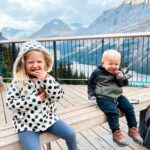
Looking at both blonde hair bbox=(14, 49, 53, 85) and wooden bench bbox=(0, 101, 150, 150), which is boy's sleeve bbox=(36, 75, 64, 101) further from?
wooden bench bbox=(0, 101, 150, 150)

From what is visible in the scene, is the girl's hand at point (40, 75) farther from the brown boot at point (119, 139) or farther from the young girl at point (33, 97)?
the brown boot at point (119, 139)

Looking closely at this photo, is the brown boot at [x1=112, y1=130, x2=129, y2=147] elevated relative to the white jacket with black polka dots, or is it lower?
lower

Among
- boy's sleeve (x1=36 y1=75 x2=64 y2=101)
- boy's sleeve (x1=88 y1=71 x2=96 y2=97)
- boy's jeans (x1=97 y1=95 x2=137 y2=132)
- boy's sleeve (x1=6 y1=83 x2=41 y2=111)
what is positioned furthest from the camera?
boy's sleeve (x1=88 y1=71 x2=96 y2=97)

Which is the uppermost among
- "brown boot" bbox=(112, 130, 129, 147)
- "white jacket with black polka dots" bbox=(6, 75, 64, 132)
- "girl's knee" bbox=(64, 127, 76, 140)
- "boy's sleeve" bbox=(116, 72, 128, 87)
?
"boy's sleeve" bbox=(116, 72, 128, 87)

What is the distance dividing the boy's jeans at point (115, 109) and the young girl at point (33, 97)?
0.54 m

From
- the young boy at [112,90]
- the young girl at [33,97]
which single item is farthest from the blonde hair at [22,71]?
the young boy at [112,90]

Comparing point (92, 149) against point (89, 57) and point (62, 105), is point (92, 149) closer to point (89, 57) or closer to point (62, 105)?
point (62, 105)

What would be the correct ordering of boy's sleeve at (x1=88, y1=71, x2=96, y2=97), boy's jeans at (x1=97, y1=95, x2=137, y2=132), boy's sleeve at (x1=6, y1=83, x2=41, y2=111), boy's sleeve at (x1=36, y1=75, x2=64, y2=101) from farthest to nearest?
boy's sleeve at (x1=88, y1=71, x2=96, y2=97) < boy's jeans at (x1=97, y1=95, x2=137, y2=132) < boy's sleeve at (x1=36, y1=75, x2=64, y2=101) < boy's sleeve at (x1=6, y1=83, x2=41, y2=111)

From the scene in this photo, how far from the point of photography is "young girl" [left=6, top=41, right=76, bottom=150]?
194cm

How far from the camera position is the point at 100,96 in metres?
2.65

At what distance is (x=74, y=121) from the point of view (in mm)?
2281

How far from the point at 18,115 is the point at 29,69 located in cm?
35

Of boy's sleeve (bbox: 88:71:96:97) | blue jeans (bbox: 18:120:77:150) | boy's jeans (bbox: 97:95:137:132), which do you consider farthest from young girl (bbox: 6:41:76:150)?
boy's sleeve (bbox: 88:71:96:97)

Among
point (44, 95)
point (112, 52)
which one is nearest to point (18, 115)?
point (44, 95)
